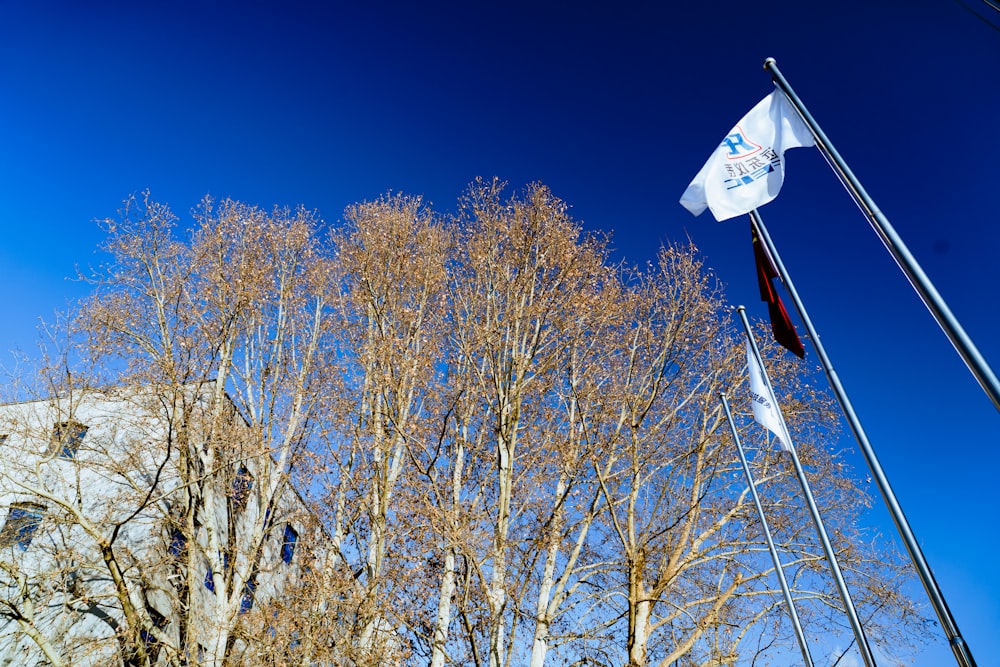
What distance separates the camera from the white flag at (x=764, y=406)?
30.2ft

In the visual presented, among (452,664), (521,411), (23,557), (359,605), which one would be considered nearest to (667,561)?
(521,411)

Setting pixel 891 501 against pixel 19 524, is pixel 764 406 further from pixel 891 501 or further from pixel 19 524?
pixel 19 524

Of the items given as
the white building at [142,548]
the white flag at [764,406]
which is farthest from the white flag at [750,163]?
the white building at [142,548]

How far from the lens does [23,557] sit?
1594 cm

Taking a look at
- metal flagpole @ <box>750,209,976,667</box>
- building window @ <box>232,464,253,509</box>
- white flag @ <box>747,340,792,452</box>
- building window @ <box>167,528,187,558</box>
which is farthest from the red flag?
building window @ <box>167,528,187,558</box>

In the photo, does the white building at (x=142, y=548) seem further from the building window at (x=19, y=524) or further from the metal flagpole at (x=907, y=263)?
the metal flagpole at (x=907, y=263)

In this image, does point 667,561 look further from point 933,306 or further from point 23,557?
point 23,557

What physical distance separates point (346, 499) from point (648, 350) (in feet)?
27.4

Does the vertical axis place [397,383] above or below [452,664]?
above

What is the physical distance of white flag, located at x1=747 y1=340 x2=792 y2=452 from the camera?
9219mm

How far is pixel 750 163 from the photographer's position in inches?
320

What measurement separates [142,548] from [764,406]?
1601cm

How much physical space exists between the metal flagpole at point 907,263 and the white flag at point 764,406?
4.12 metres

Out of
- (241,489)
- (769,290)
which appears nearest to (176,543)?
(241,489)
